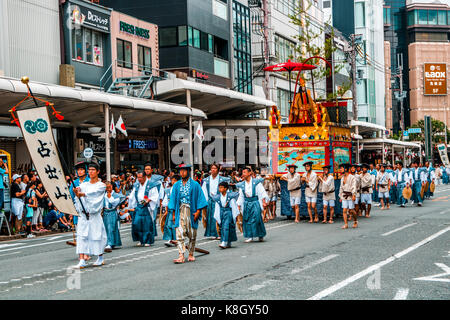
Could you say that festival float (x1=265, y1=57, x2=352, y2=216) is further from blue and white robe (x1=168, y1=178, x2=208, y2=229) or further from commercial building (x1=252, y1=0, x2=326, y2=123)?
commercial building (x1=252, y1=0, x2=326, y2=123)

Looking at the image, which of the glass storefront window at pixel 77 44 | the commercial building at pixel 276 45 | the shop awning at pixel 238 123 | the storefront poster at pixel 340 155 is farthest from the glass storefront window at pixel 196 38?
the storefront poster at pixel 340 155

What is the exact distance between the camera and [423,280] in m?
8.64

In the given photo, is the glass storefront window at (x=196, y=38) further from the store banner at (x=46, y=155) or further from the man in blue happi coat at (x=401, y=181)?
the store banner at (x=46, y=155)

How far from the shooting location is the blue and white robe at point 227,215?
13043mm

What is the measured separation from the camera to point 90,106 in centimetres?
2388

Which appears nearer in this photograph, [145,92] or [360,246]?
[360,246]

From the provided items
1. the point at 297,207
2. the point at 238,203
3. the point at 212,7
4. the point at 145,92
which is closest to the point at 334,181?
the point at 297,207

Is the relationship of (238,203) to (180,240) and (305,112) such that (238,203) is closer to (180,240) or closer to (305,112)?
(180,240)

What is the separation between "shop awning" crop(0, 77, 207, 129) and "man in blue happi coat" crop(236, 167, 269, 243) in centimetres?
879

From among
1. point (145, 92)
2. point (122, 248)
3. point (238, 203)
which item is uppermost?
point (145, 92)

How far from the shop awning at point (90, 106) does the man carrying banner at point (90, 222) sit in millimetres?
9237

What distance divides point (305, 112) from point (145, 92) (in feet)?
38.1

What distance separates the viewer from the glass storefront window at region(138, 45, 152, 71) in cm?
3503

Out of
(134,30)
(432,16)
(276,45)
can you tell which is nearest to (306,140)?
(134,30)
